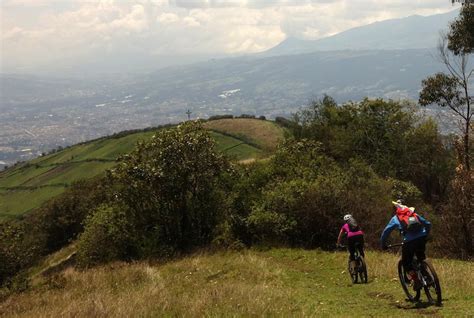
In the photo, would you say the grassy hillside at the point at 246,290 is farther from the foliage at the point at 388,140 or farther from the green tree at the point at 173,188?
the foliage at the point at 388,140

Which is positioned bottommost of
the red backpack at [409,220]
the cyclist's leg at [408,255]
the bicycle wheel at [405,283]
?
the bicycle wheel at [405,283]

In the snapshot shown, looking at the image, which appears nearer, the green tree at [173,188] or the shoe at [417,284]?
the shoe at [417,284]

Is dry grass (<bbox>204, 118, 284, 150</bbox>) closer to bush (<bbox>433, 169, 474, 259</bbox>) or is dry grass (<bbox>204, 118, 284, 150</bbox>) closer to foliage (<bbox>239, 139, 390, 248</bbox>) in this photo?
foliage (<bbox>239, 139, 390, 248</bbox>)

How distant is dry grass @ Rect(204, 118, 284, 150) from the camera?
111875 millimetres

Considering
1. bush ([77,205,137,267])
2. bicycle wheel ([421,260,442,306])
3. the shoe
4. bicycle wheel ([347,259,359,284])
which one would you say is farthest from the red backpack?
bush ([77,205,137,267])

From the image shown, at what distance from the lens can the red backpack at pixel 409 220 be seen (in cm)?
1092

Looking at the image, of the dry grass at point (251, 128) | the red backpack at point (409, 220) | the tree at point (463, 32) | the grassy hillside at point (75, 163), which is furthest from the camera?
the dry grass at point (251, 128)

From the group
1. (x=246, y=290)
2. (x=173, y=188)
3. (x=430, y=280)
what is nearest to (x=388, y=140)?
(x=173, y=188)

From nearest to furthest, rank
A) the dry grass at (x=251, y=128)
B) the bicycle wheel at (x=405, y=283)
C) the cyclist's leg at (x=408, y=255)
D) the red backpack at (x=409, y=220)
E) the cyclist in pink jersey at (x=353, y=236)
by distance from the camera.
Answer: the red backpack at (x=409, y=220), the cyclist's leg at (x=408, y=255), the bicycle wheel at (x=405, y=283), the cyclist in pink jersey at (x=353, y=236), the dry grass at (x=251, y=128)

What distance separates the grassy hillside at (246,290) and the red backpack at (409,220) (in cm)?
188

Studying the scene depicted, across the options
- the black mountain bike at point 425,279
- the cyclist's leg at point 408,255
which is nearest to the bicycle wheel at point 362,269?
the black mountain bike at point 425,279

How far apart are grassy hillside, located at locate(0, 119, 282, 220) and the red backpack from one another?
8372 cm

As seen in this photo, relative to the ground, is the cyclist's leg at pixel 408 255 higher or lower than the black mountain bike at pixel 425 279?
higher

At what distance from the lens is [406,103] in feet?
193
